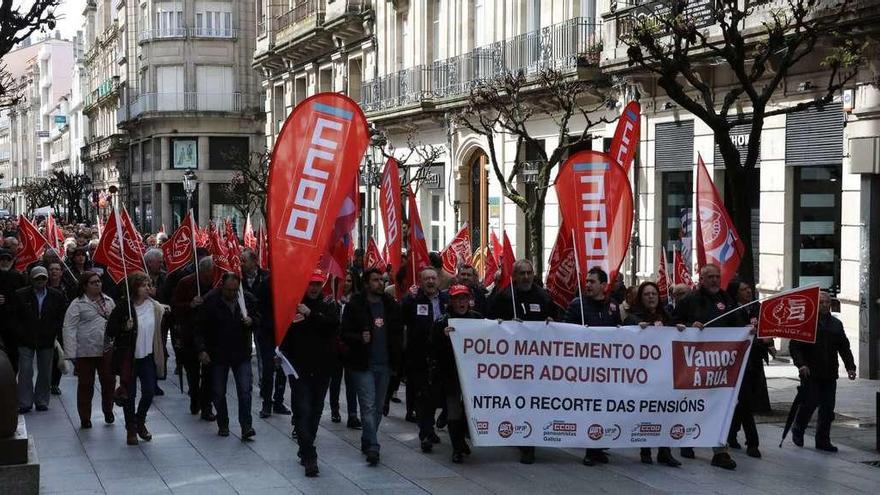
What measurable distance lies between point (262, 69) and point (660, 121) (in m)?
30.8

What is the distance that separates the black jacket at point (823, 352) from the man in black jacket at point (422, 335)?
3432 mm

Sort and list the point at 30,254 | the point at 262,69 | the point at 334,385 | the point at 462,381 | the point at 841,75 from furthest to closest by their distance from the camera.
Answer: the point at 262,69 < the point at 30,254 < the point at 841,75 < the point at 334,385 < the point at 462,381

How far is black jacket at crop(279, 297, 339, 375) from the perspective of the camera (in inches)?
407

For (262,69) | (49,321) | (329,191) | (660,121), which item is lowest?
(49,321)

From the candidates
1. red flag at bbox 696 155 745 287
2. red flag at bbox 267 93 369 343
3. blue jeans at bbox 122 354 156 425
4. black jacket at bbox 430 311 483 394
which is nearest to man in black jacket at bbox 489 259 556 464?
black jacket at bbox 430 311 483 394

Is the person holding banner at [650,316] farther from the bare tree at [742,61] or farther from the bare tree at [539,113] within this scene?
the bare tree at [539,113]

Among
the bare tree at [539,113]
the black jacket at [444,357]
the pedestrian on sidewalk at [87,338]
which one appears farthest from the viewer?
the bare tree at [539,113]

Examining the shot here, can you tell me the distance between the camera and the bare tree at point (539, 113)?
21.3 meters

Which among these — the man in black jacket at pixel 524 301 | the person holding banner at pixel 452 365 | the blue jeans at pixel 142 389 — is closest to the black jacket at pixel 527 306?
the man in black jacket at pixel 524 301

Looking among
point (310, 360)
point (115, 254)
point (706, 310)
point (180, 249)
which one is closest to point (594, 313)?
point (706, 310)

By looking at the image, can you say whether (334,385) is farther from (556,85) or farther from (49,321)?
(556,85)

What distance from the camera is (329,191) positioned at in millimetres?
9672

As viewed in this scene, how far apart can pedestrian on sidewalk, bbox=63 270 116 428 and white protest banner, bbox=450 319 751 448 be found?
4.02m

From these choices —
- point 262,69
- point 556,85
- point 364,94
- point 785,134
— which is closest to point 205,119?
point 262,69
